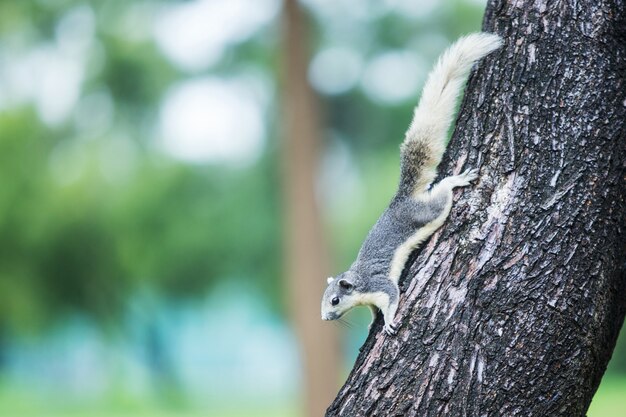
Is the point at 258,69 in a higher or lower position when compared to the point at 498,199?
higher

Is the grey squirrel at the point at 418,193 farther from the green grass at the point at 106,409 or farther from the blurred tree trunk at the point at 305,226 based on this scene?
the green grass at the point at 106,409

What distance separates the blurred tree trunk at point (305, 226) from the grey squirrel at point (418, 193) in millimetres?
3823

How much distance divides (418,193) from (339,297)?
0.56m

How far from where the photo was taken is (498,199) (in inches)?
84.9

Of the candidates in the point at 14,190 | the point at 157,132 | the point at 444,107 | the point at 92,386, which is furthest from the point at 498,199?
the point at 92,386

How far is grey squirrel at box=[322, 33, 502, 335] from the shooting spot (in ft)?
7.58

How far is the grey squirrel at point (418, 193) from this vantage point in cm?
231

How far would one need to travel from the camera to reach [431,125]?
258 cm

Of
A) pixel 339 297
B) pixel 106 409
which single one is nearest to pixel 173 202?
pixel 106 409

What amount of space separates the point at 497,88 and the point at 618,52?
0.35 meters

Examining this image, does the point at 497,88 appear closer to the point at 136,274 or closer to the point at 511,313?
the point at 511,313

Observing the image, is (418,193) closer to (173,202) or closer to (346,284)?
(346,284)

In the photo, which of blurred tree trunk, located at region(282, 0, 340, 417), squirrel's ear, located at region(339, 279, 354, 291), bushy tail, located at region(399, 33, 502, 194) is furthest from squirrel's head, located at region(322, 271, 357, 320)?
blurred tree trunk, located at region(282, 0, 340, 417)

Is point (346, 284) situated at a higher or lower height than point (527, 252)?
higher
